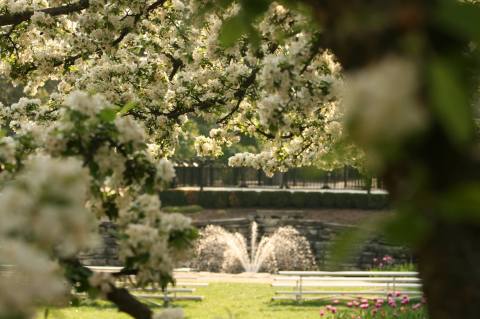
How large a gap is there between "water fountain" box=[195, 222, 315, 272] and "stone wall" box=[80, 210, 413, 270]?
568 mm

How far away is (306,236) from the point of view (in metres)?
20.1

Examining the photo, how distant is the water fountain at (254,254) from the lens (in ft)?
58.1

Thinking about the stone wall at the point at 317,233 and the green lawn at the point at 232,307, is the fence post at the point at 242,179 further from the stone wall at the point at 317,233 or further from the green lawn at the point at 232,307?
the green lawn at the point at 232,307

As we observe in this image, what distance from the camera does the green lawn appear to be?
11945 millimetres

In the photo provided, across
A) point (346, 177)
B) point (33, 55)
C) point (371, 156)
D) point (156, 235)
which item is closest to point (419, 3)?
point (371, 156)

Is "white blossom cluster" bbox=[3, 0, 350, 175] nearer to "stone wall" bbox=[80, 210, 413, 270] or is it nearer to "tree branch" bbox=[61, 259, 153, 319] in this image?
"tree branch" bbox=[61, 259, 153, 319]

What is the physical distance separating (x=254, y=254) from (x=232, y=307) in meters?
5.92

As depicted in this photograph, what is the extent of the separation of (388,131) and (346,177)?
28.7 metres

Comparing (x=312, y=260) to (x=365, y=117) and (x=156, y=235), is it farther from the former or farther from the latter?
(x=365, y=117)

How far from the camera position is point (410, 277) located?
13711 millimetres

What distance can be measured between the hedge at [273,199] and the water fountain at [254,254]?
6775mm

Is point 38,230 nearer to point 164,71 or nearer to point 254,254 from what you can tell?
point 164,71

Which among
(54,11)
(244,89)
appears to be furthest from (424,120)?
(54,11)

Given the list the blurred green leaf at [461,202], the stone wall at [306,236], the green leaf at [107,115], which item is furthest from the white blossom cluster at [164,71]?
the stone wall at [306,236]
